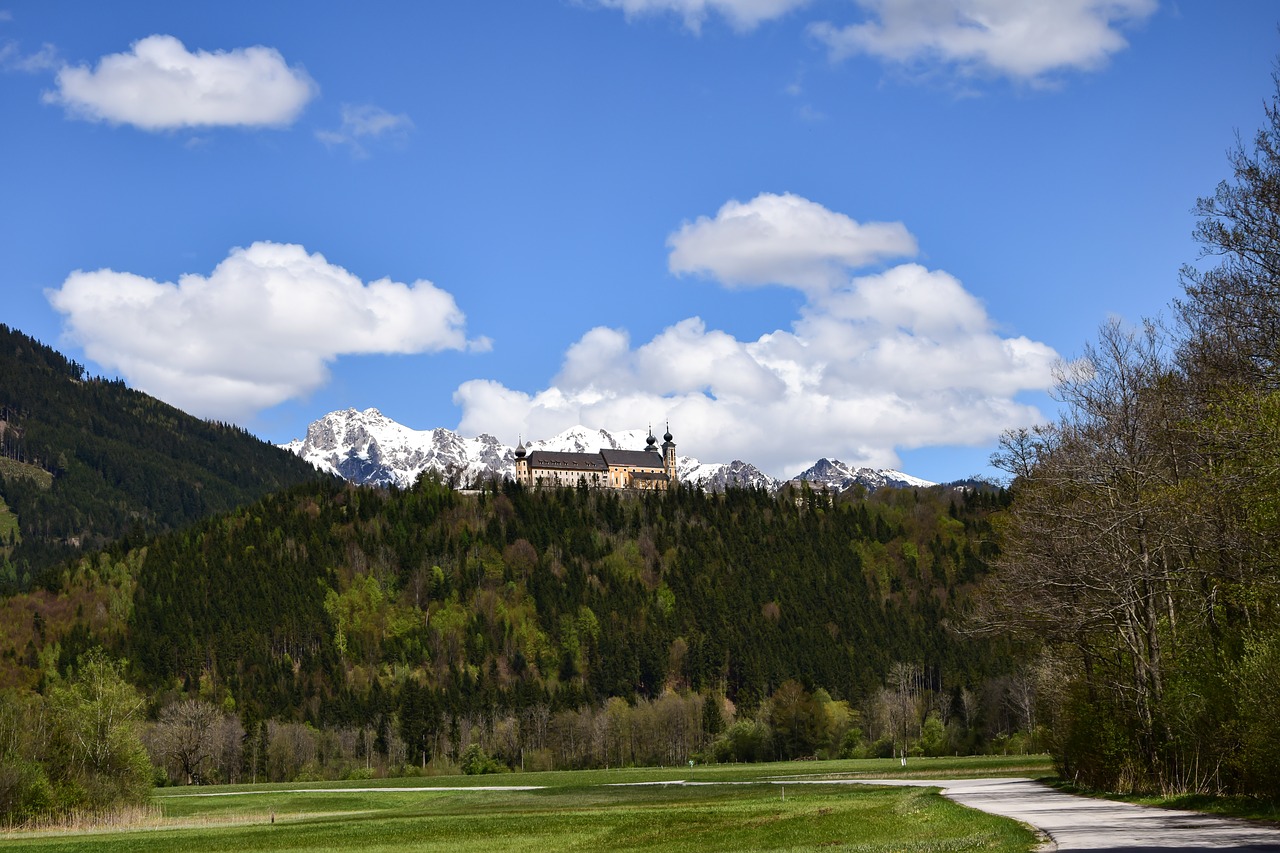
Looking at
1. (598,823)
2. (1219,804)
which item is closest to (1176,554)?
(1219,804)

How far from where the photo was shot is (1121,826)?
1248 inches

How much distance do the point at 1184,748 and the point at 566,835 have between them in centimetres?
2306

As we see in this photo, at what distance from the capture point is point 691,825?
49.4 metres

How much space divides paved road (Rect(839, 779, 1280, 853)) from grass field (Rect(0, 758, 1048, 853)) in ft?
3.93

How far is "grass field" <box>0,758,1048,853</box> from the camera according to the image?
38.2 meters

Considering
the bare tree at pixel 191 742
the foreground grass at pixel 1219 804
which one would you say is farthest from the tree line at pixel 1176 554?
the bare tree at pixel 191 742

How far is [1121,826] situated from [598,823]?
28595 millimetres

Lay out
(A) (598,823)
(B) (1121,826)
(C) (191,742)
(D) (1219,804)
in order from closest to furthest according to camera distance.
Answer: (B) (1121,826) → (D) (1219,804) → (A) (598,823) → (C) (191,742)

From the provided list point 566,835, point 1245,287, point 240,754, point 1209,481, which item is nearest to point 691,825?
point 566,835

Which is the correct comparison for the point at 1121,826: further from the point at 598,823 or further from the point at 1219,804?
the point at 598,823

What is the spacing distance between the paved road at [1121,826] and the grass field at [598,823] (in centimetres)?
120

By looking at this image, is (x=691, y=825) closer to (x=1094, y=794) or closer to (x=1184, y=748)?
(x=1094, y=794)

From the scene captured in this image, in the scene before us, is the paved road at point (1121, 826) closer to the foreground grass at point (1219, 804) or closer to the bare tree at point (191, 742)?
the foreground grass at point (1219, 804)

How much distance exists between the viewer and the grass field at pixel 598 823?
125 ft
